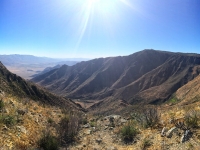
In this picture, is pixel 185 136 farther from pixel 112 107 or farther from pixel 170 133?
pixel 112 107

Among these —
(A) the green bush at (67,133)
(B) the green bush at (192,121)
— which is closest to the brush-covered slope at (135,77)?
(B) the green bush at (192,121)

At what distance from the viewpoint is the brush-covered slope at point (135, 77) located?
342ft

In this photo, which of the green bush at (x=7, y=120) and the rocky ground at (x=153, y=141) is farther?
the green bush at (x=7, y=120)

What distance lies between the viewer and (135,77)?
142625 mm

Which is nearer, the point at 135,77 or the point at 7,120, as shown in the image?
the point at 7,120

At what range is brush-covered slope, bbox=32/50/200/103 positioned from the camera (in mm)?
104250

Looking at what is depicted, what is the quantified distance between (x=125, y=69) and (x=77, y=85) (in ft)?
154

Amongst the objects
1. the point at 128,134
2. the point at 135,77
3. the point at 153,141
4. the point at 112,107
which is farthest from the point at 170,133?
the point at 135,77

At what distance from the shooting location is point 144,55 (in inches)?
6166

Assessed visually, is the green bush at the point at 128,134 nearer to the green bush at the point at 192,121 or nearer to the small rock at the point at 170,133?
the small rock at the point at 170,133

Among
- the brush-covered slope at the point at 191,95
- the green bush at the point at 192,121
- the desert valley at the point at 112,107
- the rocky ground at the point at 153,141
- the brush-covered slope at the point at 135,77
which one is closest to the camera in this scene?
the rocky ground at the point at 153,141

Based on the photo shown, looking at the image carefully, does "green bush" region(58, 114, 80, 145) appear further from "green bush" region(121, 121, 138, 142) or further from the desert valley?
"green bush" region(121, 121, 138, 142)

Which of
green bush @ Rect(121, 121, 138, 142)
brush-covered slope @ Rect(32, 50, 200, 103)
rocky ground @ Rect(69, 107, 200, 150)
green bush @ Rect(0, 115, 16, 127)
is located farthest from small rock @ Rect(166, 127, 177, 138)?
brush-covered slope @ Rect(32, 50, 200, 103)

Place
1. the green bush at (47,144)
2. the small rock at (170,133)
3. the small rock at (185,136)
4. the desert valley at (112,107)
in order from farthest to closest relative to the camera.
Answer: the small rock at (170,133)
the desert valley at (112,107)
the small rock at (185,136)
the green bush at (47,144)
